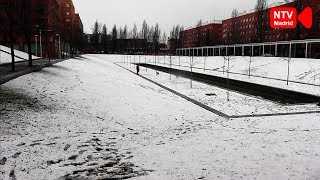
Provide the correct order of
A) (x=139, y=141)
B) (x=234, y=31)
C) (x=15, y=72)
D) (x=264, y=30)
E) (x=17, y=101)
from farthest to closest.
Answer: (x=234, y=31) < (x=264, y=30) < (x=15, y=72) < (x=17, y=101) < (x=139, y=141)

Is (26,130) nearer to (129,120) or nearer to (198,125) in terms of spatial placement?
(129,120)

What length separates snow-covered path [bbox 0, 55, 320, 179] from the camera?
780cm

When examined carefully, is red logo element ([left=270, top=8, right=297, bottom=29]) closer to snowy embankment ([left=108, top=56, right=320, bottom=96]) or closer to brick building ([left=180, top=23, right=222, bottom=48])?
snowy embankment ([left=108, top=56, right=320, bottom=96])

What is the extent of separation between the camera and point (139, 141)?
10648 millimetres

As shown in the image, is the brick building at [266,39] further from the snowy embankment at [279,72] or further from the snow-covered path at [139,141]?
the snow-covered path at [139,141]

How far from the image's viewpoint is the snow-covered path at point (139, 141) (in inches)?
307

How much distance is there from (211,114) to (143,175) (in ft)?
29.5

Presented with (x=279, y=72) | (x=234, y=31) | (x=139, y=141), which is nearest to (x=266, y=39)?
(x=234, y=31)

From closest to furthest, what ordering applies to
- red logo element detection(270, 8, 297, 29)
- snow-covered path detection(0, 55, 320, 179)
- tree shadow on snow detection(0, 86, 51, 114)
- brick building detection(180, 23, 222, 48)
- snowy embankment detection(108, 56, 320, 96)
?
snow-covered path detection(0, 55, 320, 179), tree shadow on snow detection(0, 86, 51, 114), red logo element detection(270, 8, 297, 29), snowy embankment detection(108, 56, 320, 96), brick building detection(180, 23, 222, 48)

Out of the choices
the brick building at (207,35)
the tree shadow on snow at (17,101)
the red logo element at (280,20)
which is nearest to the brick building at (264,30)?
the brick building at (207,35)

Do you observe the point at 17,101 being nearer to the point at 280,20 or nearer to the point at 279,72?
the point at 280,20

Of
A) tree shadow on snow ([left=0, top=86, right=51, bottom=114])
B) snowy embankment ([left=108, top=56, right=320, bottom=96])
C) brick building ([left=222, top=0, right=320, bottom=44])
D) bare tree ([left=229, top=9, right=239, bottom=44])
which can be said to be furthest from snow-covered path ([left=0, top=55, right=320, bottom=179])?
bare tree ([left=229, top=9, right=239, bottom=44])

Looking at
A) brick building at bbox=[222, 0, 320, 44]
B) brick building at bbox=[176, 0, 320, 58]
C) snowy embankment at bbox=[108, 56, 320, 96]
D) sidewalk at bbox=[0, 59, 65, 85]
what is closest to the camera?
sidewalk at bbox=[0, 59, 65, 85]

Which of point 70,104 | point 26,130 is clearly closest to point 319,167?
point 26,130
